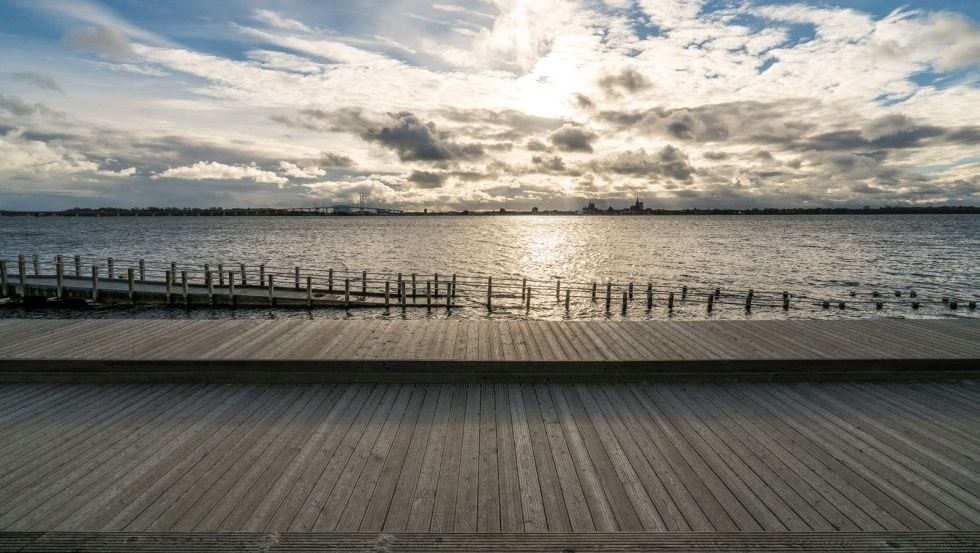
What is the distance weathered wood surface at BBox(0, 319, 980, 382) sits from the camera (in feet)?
23.7

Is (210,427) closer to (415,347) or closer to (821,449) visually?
(415,347)

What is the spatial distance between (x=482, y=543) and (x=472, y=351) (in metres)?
4.29

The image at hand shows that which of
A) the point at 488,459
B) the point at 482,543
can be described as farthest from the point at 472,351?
the point at 482,543

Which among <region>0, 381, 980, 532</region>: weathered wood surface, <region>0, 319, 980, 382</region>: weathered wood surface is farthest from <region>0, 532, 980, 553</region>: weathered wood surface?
<region>0, 319, 980, 382</region>: weathered wood surface

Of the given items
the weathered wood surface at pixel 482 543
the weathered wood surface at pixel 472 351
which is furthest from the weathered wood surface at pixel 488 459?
the weathered wood surface at pixel 472 351

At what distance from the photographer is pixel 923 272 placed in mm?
47531

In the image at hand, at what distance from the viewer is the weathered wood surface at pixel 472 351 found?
23.7 ft

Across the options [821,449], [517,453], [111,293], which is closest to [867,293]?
[821,449]

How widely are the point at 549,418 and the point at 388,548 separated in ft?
9.34

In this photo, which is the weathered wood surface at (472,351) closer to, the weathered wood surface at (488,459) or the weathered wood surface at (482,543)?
the weathered wood surface at (488,459)

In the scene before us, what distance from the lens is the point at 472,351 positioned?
7.92 meters

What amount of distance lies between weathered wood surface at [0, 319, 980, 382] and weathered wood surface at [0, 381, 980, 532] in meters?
0.28

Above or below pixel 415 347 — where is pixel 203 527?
below

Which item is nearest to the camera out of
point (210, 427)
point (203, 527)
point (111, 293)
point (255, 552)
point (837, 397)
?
point (255, 552)
